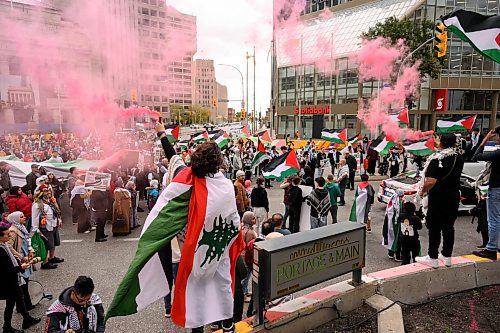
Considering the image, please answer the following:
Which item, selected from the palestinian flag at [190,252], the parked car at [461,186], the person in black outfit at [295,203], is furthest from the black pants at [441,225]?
the parked car at [461,186]

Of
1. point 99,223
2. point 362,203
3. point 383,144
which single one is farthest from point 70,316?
point 383,144

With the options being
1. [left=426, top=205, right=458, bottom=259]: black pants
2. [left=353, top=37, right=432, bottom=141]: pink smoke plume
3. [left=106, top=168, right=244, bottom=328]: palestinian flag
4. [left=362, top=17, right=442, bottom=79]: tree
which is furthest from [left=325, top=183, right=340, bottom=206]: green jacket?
[left=362, top=17, right=442, bottom=79]: tree

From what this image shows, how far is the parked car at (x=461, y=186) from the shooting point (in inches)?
413

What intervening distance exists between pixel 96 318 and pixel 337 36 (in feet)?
138

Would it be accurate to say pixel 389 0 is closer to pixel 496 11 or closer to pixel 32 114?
pixel 496 11

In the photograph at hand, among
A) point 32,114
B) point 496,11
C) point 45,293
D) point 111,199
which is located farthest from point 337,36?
point 45,293

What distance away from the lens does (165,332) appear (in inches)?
183

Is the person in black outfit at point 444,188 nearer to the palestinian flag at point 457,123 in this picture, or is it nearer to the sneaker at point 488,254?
the sneaker at point 488,254

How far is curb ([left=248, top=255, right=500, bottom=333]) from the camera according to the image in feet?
11.5

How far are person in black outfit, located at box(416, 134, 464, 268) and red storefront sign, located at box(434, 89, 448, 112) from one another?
134 feet

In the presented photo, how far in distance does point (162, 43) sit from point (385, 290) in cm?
1827

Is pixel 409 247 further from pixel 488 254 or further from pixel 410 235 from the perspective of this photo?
pixel 488 254

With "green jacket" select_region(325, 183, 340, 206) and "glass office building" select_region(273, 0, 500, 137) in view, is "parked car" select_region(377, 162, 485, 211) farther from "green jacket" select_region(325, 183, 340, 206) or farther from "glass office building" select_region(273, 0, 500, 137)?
"glass office building" select_region(273, 0, 500, 137)

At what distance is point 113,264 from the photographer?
7.36 m
